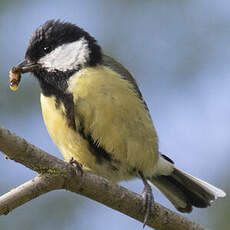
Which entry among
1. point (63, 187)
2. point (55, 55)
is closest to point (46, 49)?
point (55, 55)

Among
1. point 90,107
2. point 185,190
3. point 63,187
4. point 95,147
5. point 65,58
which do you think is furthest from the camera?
point 185,190

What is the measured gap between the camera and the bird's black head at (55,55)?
3.33 metres

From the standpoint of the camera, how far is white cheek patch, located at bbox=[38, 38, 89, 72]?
336cm

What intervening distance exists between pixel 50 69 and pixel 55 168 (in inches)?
41.2

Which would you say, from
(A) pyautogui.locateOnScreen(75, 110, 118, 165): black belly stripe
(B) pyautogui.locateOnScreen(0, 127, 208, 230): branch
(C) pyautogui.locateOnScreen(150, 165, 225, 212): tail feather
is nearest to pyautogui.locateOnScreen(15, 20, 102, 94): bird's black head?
(A) pyautogui.locateOnScreen(75, 110, 118, 165): black belly stripe

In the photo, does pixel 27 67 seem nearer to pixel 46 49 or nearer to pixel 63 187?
pixel 46 49

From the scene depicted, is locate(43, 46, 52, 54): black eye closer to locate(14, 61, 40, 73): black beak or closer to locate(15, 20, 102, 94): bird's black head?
locate(15, 20, 102, 94): bird's black head

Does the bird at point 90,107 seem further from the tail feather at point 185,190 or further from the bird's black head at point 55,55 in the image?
the tail feather at point 185,190

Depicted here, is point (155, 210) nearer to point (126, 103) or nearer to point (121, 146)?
point (121, 146)

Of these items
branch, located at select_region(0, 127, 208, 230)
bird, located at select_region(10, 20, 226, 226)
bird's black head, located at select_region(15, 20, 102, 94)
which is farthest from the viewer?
bird's black head, located at select_region(15, 20, 102, 94)

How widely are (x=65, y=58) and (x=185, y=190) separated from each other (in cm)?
146

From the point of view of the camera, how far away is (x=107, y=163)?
10.9 feet

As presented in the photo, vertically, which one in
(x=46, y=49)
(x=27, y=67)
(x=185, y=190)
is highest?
(x=46, y=49)

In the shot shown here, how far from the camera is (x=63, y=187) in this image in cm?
262
